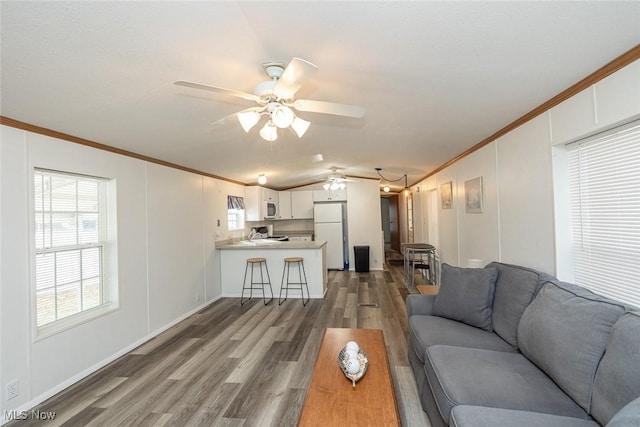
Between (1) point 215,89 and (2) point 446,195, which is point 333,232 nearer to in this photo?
(2) point 446,195

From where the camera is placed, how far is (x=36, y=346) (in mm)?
2225

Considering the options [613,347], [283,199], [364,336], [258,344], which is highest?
[283,199]

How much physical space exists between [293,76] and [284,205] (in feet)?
A: 21.3

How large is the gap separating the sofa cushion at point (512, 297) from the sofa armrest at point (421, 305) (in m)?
0.55

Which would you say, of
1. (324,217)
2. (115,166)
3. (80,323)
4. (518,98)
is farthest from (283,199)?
(518,98)

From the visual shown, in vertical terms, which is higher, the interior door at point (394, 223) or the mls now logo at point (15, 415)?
the interior door at point (394, 223)

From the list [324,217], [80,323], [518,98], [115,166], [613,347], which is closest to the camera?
[613,347]

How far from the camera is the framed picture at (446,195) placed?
453cm

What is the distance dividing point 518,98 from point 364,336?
7.37ft

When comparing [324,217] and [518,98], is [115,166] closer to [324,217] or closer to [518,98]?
[518,98]

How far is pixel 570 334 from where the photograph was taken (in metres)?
1.47

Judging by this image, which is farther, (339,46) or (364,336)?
(364,336)

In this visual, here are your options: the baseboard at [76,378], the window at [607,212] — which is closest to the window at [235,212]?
the baseboard at [76,378]

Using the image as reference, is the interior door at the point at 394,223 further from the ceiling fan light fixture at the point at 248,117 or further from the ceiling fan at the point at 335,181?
the ceiling fan light fixture at the point at 248,117
